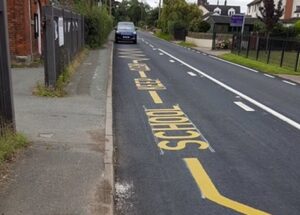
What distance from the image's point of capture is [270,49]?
24.5m

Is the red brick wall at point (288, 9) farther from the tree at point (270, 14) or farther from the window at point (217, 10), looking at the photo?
the window at point (217, 10)

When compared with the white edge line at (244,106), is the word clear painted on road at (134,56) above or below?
below

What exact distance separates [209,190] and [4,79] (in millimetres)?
3075

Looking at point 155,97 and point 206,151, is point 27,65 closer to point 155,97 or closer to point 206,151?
point 155,97

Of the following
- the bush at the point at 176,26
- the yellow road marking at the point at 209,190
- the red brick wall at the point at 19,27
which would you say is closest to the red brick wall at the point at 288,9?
the bush at the point at 176,26

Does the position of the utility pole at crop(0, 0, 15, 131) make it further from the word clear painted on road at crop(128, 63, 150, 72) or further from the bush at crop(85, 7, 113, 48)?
the bush at crop(85, 7, 113, 48)

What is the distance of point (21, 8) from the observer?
15484mm

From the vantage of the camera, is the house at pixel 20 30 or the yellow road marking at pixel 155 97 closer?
the yellow road marking at pixel 155 97

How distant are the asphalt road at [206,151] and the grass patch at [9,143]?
4.51 ft

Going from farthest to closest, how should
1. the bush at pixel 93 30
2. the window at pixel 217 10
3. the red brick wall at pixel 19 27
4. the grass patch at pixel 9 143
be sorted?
the window at pixel 217 10
the bush at pixel 93 30
the red brick wall at pixel 19 27
the grass patch at pixel 9 143

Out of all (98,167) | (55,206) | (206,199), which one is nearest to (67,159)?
(98,167)

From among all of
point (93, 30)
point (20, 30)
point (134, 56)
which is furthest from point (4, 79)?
point (93, 30)

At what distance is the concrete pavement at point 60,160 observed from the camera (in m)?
4.42

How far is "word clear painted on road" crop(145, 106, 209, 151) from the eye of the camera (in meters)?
7.10
